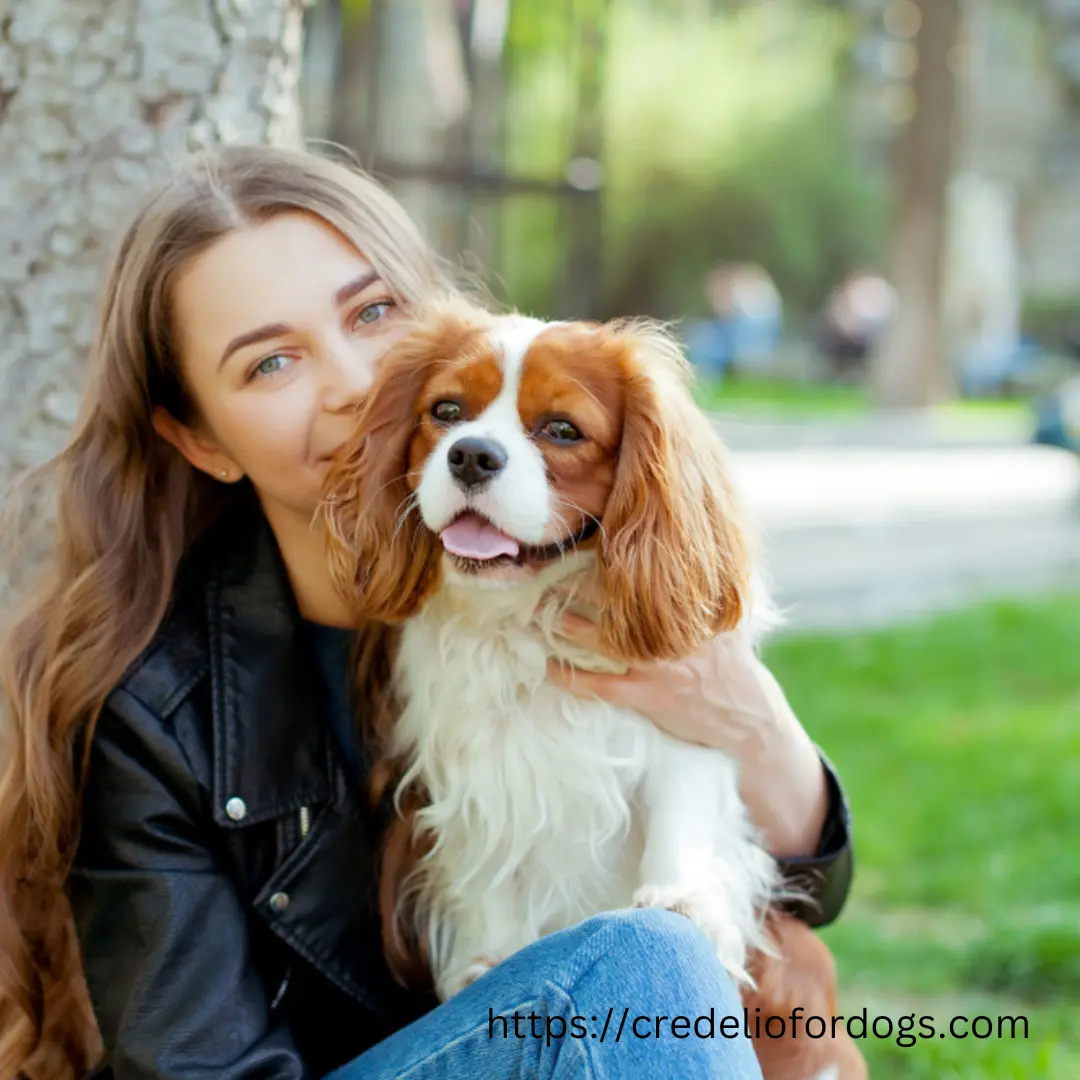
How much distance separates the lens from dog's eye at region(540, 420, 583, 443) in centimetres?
207

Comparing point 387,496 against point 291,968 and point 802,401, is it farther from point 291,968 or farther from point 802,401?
point 802,401

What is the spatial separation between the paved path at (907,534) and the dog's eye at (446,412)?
13.8 feet

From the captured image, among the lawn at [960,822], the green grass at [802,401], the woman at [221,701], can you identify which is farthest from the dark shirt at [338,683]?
the green grass at [802,401]

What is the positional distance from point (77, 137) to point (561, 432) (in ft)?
4.16

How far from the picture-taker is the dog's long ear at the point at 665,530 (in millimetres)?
2049

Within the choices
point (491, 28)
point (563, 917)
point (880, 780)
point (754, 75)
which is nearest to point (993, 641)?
point (880, 780)

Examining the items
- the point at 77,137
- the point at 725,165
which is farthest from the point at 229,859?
the point at 725,165

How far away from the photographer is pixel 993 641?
21.2 ft

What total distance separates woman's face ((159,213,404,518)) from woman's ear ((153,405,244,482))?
0.32 feet

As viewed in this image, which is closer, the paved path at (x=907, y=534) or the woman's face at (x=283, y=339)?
the woman's face at (x=283, y=339)

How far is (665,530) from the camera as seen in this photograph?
2.05 m

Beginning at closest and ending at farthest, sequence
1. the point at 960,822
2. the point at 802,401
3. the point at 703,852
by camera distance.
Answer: the point at 703,852
the point at 960,822
the point at 802,401

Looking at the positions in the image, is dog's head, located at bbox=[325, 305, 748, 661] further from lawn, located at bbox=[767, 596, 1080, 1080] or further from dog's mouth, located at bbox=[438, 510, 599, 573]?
lawn, located at bbox=[767, 596, 1080, 1080]

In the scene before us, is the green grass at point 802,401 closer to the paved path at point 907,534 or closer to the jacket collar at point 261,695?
the paved path at point 907,534
